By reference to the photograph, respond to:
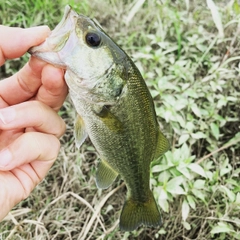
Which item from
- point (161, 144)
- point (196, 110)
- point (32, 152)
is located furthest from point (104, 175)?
point (196, 110)

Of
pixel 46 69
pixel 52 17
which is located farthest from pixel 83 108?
pixel 52 17

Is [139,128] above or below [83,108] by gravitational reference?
below

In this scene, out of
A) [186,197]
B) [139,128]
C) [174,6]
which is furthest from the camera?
[174,6]

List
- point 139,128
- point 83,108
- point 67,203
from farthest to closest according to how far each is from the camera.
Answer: point 67,203
point 139,128
point 83,108

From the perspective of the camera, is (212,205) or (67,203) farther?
(67,203)

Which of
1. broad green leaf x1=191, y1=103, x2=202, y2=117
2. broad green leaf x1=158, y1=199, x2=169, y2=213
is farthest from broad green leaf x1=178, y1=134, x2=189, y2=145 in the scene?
broad green leaf x1=158, y1=199, x2=169, y2=213

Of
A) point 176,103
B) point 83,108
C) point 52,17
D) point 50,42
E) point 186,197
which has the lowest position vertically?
point 186,197

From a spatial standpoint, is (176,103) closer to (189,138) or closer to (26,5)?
(189,138)
